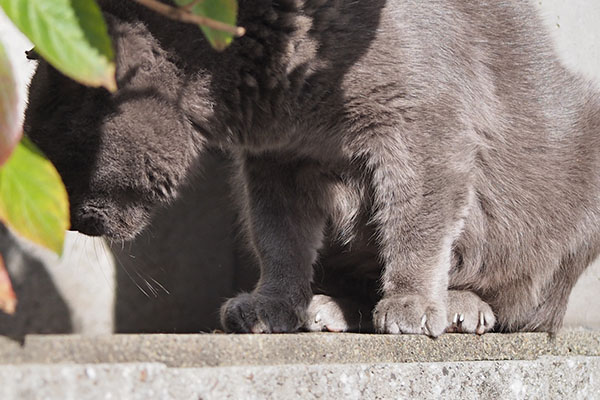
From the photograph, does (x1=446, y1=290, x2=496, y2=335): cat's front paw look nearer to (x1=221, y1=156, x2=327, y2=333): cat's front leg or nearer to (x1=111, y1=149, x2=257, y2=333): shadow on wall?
(x1=221, y1=156, x2=327, y2=333): cat's front leg

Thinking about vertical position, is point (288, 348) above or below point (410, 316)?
above

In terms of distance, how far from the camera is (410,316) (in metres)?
1.60

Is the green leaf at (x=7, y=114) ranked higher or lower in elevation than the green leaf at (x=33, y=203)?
higher

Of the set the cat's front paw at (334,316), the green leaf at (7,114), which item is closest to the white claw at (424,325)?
the cat's front paw at (334,316)

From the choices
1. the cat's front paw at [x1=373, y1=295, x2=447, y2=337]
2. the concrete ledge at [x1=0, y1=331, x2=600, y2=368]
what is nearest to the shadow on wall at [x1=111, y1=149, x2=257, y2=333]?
the cat's front paw at [x1=373, y1=295, x2=447, y2=337]

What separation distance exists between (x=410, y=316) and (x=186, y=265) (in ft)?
3.80

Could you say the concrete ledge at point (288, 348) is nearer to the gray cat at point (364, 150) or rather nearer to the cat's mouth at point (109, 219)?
the gray cat at point (364, 150)

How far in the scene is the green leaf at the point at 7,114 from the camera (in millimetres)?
664

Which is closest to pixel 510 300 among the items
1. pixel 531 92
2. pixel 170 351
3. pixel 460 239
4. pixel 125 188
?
pixel 460 239

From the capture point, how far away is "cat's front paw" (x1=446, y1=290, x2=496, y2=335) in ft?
5.96

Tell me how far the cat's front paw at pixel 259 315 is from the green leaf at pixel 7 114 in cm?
112

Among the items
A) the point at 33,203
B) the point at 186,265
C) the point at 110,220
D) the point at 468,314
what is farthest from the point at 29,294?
the point at 33,203

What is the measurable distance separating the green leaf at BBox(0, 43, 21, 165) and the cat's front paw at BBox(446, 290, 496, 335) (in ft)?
4.26

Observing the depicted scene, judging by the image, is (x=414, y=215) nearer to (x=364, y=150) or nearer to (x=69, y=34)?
(x=364, y=150)
